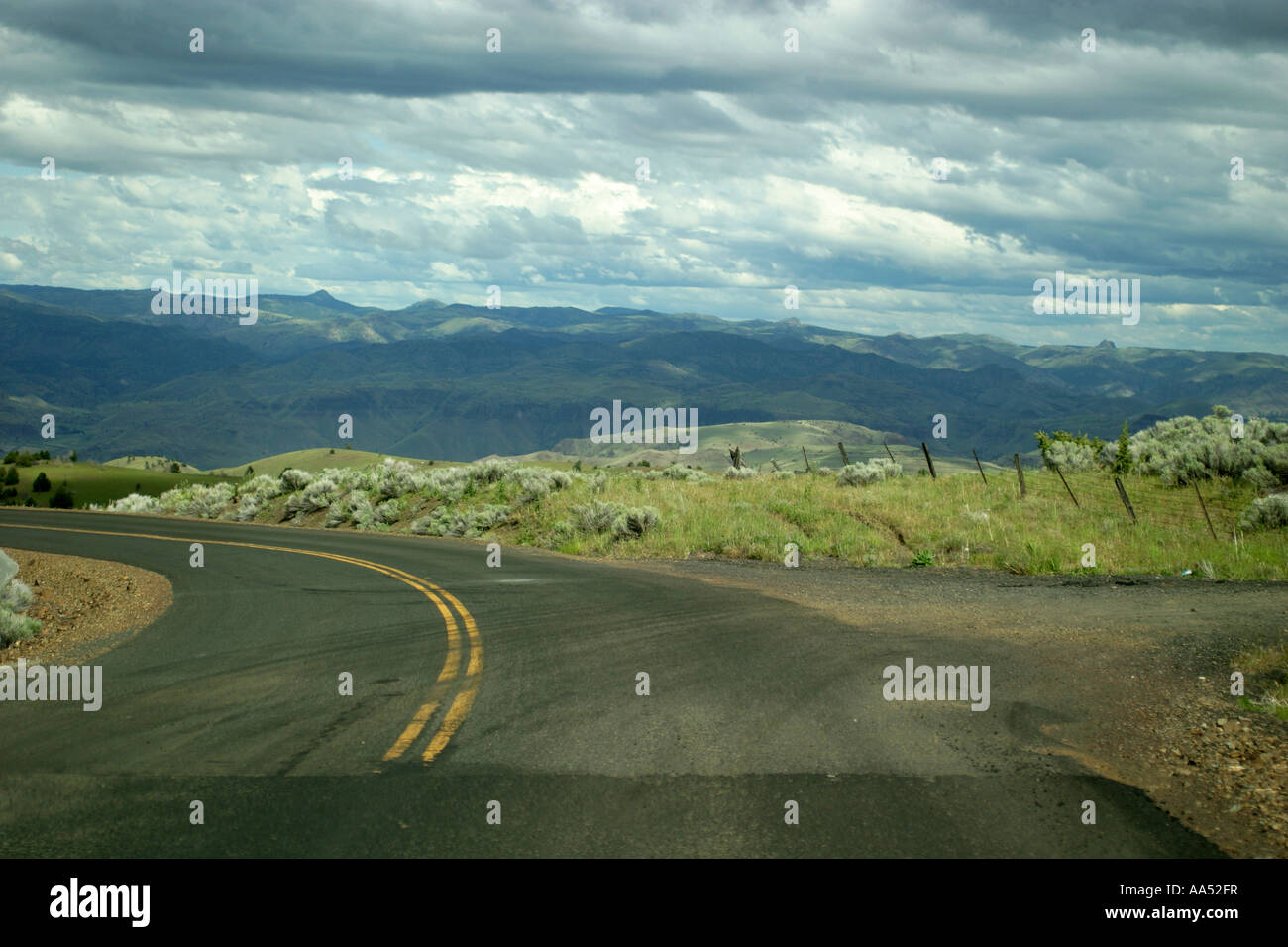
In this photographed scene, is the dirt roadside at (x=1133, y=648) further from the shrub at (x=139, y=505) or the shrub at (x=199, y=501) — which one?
the shrub at (x=139, y=505)

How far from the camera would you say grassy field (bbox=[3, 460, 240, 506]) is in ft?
273

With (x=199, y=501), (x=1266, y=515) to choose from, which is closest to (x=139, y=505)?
(x=199, y=501)

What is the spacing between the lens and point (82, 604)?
15.0 m

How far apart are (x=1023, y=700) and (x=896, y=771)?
2.72m

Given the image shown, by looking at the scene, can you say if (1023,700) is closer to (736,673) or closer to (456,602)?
(736,673)

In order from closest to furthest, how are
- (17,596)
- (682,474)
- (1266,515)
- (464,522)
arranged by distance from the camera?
(17,596) < (1266,515) < (464,522) < (682,474)

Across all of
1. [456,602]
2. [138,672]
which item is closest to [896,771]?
[138,672]

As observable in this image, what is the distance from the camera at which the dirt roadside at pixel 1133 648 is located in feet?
22.7

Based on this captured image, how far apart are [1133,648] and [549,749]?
298 inches

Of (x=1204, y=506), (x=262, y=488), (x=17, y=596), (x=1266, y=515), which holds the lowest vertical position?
(x=17, y=596)

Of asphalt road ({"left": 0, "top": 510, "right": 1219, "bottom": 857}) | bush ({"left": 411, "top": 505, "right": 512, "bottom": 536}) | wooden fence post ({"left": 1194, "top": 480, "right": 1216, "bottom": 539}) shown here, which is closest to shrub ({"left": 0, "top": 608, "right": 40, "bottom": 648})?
asphalt road ({"left": 0, "top": 510, "right": 1219, "bottom": 857})

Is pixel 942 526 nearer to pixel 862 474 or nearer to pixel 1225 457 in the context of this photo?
pixel 1225 457

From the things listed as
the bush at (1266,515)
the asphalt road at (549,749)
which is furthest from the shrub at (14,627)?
the bush at (1266,515)

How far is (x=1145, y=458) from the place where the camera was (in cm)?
3388
